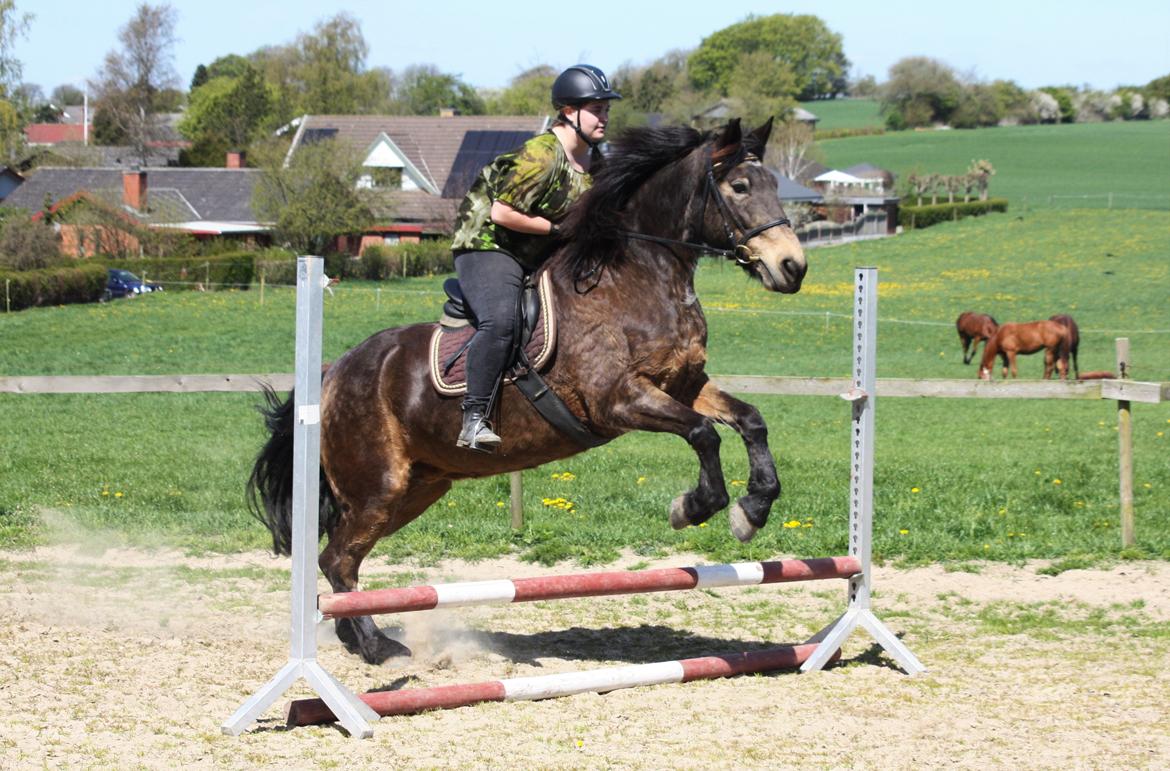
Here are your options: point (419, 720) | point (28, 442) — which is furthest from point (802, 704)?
point (28, 442)

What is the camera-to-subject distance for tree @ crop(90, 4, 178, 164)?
92.6 meters

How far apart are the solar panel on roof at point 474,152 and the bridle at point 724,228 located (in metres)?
50.4

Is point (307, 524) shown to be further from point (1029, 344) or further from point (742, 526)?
point (1029, 344)

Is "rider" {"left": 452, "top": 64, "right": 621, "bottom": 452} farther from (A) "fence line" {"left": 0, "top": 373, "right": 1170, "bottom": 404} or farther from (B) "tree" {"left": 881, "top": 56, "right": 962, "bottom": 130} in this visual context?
(B) "tree" {"left": 881, "top": 56, "right": 962, "bottom": 130}

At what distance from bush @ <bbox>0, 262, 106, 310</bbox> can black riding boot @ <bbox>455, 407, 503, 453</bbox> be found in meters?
32.7

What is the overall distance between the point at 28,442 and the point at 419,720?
11026 mm

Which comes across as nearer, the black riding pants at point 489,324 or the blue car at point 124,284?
the black riding pants at point 489,324

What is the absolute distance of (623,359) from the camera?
5824mm

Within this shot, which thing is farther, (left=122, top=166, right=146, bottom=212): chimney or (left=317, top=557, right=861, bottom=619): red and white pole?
(left=122, top=166, right=146, bottom=212): chimney

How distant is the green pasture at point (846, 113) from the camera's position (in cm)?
11919

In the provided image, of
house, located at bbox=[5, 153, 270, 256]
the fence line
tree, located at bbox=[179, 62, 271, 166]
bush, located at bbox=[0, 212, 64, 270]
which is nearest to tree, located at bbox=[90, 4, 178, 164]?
tree, located at bbox=[179, 62, 271, 166]

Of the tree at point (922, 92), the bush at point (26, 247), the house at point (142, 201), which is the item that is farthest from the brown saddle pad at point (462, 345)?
the tree at point (922, 92)

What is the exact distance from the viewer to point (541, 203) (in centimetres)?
608

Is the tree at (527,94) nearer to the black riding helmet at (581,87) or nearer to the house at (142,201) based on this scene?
the house at (142,201)
